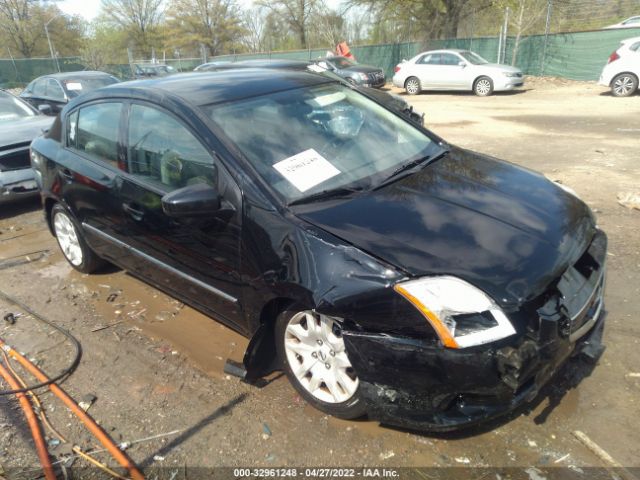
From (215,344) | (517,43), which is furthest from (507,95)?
(215,344)

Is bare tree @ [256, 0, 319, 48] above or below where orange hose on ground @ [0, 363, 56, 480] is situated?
above

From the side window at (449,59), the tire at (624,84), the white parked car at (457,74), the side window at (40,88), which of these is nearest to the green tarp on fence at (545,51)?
the white parked car at (457,74)

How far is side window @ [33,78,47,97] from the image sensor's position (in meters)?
11.5

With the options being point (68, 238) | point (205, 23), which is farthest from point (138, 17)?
point (68, 238)

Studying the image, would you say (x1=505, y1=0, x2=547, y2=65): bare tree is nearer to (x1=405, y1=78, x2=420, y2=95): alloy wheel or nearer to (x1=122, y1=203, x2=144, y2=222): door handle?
(x1=405, y1=78, x2=420, y2=95): alloy wheel

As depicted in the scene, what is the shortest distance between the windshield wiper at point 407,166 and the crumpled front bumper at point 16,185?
509 cm

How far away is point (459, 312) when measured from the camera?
6.71 ft

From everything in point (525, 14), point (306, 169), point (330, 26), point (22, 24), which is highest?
point (22, 24)

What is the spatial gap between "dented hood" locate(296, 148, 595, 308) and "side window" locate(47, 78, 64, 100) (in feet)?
35.3

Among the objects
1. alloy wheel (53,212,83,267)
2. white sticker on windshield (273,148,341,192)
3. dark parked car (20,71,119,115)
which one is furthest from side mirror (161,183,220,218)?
dark parked car (20,71,119,115)

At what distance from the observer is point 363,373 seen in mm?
2232

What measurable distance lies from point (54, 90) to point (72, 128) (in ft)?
28.3

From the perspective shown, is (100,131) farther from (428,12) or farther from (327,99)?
(428,12)

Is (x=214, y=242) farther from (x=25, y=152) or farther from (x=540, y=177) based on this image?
(x=25, y=152)
